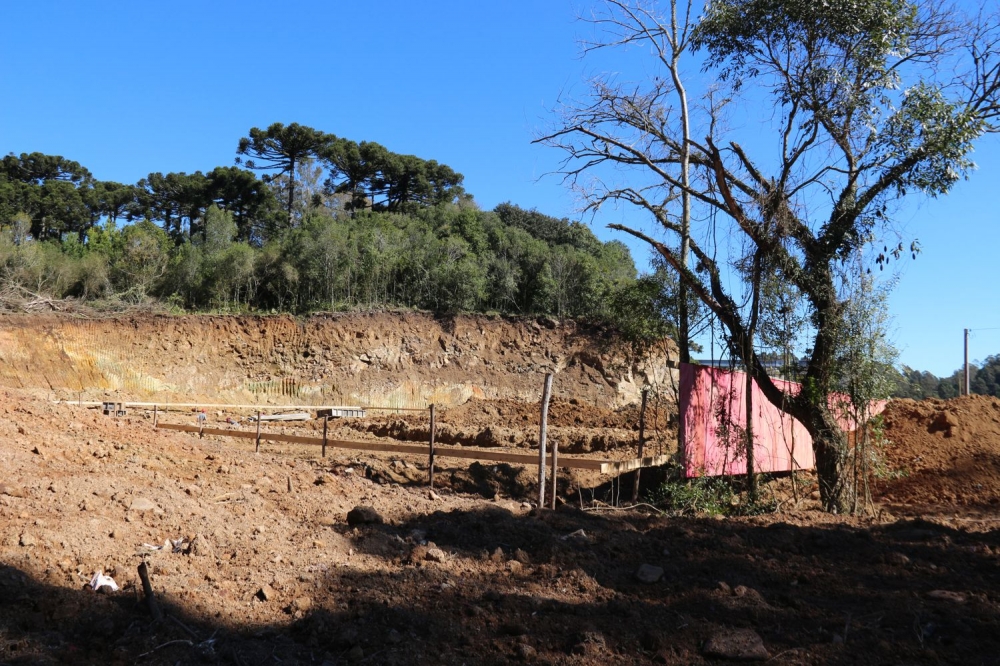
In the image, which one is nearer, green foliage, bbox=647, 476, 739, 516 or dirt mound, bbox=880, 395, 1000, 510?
green foliage, bbox=647, 476, 739, 516

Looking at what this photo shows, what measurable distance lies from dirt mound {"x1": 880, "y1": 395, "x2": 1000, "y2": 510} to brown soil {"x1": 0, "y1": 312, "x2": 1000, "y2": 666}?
3.53 metres

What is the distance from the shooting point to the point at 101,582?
4.94 metres

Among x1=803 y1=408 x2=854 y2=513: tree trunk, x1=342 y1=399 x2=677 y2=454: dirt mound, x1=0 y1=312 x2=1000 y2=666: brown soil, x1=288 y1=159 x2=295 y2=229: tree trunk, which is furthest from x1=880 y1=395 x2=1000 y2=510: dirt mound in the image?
x1=288 y1=159 x2=295 y2=229: tree trunk

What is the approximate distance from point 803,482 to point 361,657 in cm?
871

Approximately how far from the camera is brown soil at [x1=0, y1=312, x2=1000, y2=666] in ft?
15.4

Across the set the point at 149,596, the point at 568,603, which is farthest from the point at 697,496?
the point at 149,596

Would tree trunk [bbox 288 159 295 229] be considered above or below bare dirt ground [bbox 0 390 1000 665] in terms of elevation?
above

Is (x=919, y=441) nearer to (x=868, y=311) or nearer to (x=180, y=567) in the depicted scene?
(x=868, y=311)

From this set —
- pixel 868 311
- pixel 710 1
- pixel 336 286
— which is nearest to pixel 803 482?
pixel 868 311

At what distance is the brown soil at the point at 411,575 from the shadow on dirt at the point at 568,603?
0.06 ft

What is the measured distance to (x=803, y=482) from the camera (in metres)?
11.5

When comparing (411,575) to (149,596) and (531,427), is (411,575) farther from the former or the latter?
(531,427)

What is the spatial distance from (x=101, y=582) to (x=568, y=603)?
3207 millimetres

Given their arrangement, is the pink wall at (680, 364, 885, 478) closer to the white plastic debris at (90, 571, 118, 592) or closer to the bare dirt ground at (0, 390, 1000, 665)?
the bare dirt ground at (0, 390, 1000, 665)
